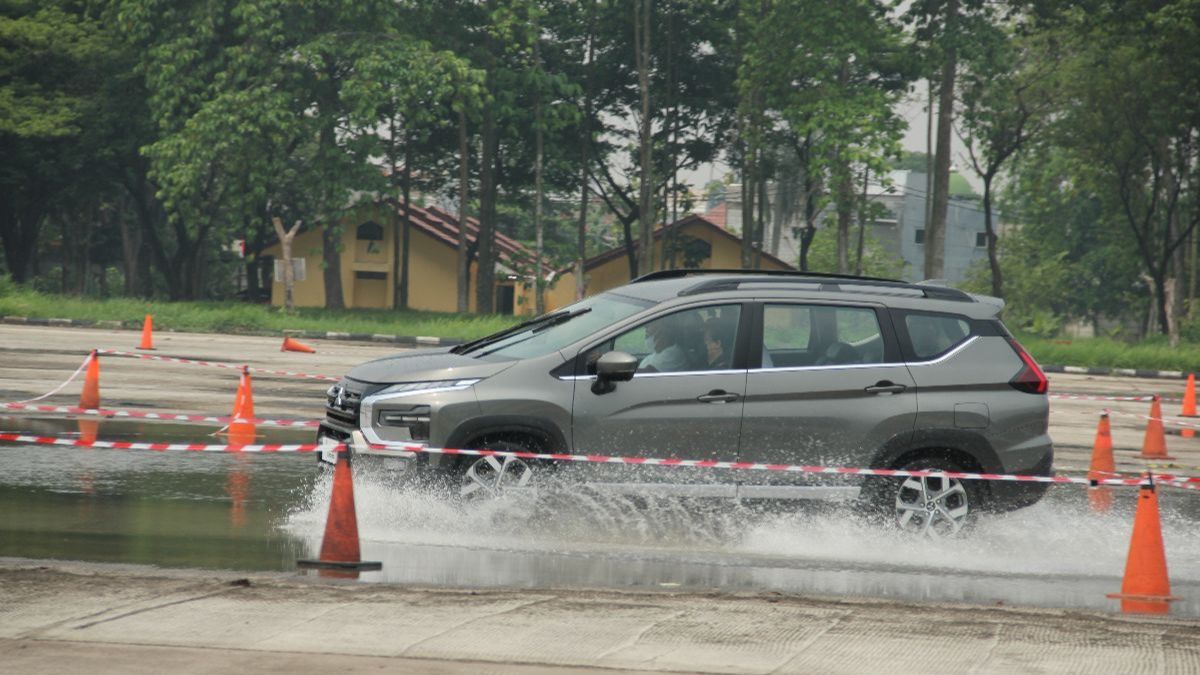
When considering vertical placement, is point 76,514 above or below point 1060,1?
below

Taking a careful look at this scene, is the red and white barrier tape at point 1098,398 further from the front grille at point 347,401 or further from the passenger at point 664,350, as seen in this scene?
the front grille at point 347,401

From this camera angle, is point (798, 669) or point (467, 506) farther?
point (467, 506)

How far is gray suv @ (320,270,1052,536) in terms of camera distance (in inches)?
382

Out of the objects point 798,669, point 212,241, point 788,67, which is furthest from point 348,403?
point 212,241

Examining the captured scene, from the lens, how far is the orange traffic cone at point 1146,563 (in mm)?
8625

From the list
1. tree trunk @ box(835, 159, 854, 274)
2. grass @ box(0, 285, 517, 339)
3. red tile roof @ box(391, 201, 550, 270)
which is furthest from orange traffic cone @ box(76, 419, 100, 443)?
red tile roof @ box(391, 201, 550, 270)

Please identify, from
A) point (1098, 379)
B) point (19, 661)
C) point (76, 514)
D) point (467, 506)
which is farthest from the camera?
point (1098, 379)

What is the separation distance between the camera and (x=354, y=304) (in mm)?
75500

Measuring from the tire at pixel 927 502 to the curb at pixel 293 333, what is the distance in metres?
29.4

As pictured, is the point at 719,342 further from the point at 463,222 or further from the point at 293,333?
the point at 463,222

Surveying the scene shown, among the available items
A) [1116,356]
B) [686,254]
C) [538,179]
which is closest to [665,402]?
[1116,356]

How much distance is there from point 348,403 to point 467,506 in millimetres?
1096

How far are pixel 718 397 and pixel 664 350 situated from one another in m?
0.48

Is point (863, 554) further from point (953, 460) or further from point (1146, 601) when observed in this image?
point (1146, 601)
